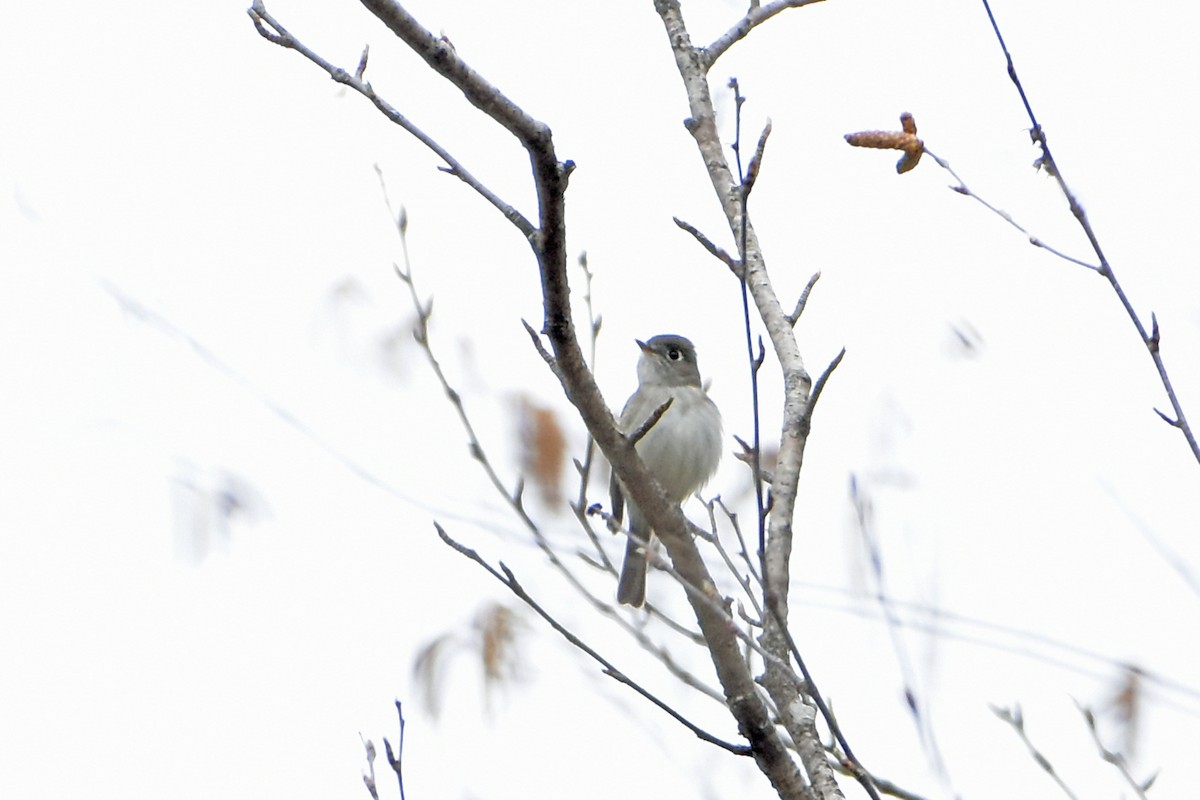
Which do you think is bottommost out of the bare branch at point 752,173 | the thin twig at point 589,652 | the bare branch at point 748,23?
the thin twig at point 589,652

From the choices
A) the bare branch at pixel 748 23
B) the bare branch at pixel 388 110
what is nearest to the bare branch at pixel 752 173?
the bare branch at pixel 388 110

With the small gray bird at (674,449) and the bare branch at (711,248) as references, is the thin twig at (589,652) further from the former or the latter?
the small gray bird at (674,449)

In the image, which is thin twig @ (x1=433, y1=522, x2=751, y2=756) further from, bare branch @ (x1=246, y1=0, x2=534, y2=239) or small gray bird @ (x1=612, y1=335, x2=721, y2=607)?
small gray bird @ (x1=612, y1=335, x2=721, y2=607)

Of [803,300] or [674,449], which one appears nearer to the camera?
[803,300]

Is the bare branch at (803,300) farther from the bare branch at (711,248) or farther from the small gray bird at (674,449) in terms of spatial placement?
the small gray bird at (674,449)

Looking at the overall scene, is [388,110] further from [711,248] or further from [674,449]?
[674,449]

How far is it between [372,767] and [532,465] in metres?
1.24

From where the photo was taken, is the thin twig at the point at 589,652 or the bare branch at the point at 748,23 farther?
the bare branch at the point at 748,23

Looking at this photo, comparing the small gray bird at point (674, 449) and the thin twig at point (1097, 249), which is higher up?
the small gray bird at point (674, 449)

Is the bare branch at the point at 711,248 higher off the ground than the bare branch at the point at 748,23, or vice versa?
the bare branch at the point at 748,23

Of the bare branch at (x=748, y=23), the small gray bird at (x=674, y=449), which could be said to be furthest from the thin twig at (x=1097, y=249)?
the small gray bird at (x=674, y=449)

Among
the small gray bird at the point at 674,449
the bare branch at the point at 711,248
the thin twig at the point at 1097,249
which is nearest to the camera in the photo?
the thin twig at the point at 1097,249

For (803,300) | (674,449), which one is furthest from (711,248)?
(674,449)

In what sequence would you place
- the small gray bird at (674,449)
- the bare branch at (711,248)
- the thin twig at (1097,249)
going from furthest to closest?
the small gray bird at (674,449), the bare branch at (711,248), the thin twig at (1097,249)
